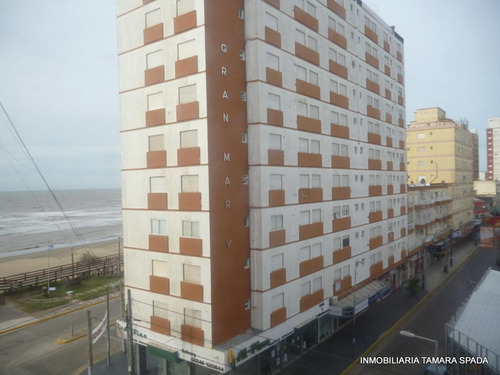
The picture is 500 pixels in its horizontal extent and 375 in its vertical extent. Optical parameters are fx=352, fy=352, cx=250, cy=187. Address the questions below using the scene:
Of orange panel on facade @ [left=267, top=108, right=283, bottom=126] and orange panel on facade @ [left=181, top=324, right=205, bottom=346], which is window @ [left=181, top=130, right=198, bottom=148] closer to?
orange panel on facade @ [left=267, top=108, right=283, bottom=126]

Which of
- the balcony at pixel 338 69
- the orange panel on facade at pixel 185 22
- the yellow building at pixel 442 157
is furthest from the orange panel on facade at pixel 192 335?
the yellow building at pixel 442 157

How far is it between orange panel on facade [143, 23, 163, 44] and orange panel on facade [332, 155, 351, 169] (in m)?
17.1

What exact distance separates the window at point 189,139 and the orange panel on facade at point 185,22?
6139 millimetres

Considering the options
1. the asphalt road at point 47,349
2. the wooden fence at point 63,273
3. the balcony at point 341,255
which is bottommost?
the asphalt road at point 47,349

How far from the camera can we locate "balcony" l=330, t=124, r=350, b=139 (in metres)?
30.9

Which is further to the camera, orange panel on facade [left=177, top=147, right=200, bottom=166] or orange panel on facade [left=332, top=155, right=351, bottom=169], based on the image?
orange panel on facade [left=332, top=155, right=351, bottom=169]

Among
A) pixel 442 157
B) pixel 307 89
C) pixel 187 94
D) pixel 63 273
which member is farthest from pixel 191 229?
pixel 442 157

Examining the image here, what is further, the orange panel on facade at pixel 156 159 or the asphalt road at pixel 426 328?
the asphalt road at pixel 426 328

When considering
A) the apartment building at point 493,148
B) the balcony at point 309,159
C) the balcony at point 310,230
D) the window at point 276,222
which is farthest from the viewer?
the apartment building at point 493,148

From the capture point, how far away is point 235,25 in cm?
2225

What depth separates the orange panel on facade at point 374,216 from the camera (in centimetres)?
3697

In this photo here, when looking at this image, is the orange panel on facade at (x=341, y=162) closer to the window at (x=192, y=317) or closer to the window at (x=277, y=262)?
the window at (x=277, y=262)

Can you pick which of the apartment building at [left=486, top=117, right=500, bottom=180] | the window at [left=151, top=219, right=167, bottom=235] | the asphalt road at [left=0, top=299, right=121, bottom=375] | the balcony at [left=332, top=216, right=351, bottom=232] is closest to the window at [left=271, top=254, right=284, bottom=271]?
the window at [left=151, top=219, right=167, bottom=235]

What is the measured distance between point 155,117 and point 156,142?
1626 mm
